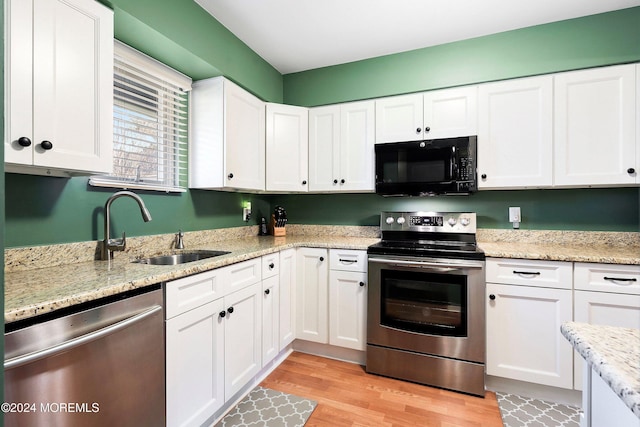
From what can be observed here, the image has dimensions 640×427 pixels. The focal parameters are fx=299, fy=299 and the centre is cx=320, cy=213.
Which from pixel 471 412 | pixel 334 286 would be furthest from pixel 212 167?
pixel 471 412

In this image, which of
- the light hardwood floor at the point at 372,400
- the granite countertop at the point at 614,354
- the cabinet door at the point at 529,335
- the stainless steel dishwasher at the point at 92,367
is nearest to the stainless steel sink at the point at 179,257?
the stainless steel dishwasher at the point at 92,367

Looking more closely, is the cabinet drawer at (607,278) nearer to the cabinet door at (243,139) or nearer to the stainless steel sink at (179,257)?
the stainless steel sink at (179,257)

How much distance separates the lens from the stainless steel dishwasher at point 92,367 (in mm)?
860

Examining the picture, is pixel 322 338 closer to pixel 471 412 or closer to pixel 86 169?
pixel 471 412

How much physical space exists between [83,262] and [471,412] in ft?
7.67

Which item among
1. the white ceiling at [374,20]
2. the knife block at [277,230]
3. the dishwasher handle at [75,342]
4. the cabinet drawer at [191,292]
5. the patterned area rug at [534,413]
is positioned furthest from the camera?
the knife block at [277,230]

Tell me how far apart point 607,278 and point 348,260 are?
1.57 meters

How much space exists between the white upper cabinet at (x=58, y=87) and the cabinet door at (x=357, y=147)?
5.85ft

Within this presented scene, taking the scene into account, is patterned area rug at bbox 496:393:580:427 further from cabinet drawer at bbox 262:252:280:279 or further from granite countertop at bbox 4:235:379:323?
granite countertop at bbox 4:235:379:323

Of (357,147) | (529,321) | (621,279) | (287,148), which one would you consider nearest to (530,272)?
(529,321)

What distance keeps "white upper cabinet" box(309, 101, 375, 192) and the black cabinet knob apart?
2.00 m

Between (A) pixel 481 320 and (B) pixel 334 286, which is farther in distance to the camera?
(B) pixel 334 286

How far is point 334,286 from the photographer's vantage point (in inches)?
94.1

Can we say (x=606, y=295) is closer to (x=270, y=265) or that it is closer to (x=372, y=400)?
(x=372, y=400)
